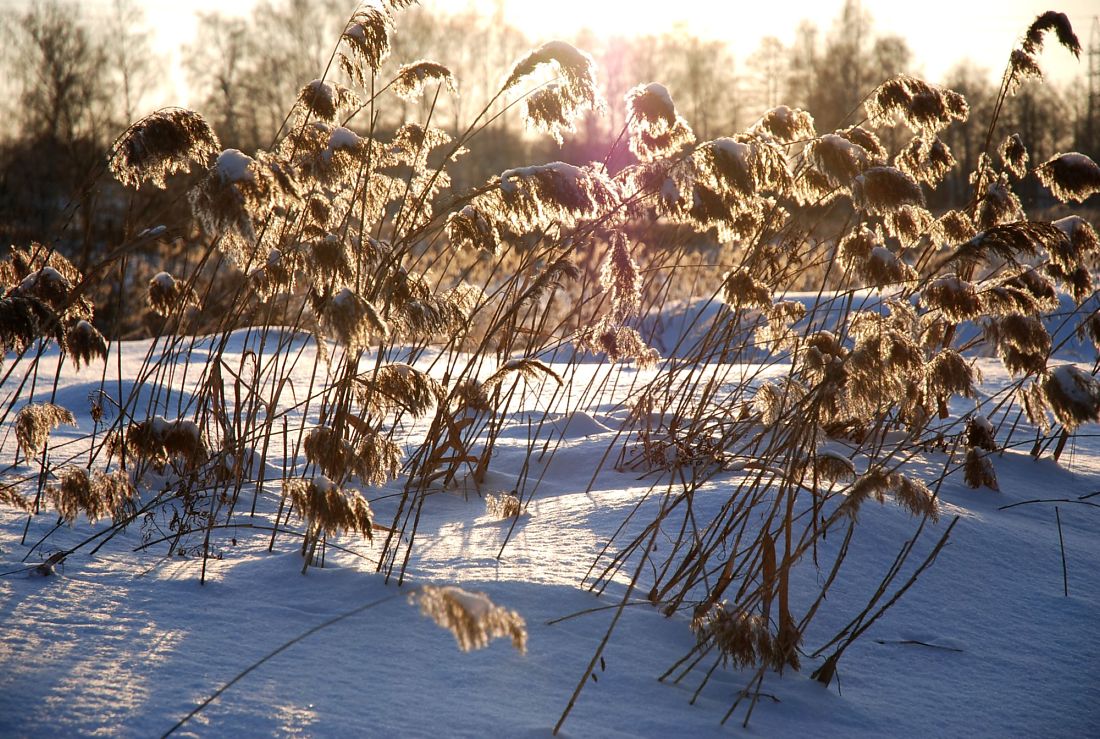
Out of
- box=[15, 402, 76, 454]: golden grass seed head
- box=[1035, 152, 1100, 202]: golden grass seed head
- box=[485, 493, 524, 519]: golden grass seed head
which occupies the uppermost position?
box=[1035, 152, 1100, 202]: golden grass seed head

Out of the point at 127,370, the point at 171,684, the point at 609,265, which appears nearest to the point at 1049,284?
the point at 609,265

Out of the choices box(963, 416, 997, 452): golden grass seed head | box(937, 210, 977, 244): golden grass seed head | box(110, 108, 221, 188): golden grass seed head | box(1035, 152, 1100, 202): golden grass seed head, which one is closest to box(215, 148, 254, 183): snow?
box(110, 108, 221, 188): golden grass seed head

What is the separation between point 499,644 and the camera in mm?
1715

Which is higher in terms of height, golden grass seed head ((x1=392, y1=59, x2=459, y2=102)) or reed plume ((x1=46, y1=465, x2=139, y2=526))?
golden grass seed head ((x1=392, y1=59, x2=459, y2=102))

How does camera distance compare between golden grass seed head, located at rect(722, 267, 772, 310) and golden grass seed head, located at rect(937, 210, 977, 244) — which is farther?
golden grass seed head, located at rect(937, 210, 977, 244)

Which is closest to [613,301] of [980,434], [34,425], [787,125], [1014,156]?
[787,125]

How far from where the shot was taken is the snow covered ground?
1.42 meters

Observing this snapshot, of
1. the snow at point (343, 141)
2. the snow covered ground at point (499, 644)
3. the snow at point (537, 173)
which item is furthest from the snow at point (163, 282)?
the snow at point (537, 173)

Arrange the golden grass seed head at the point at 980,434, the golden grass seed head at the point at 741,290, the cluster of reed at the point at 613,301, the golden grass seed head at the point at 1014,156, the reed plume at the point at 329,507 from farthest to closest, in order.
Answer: the golden grass seed head at the point at 1014,156, the golden grass seed head at the point at 980,434, the golden grass seed head at the point at 741,290, the cluster of reed at the point at 613,301, the reed plume at the point at 329,507

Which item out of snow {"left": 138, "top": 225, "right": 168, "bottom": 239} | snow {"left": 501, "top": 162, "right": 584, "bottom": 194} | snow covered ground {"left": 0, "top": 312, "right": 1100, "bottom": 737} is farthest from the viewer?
snow {"left": 138, "top": 225, "right": 168, "bottom": 239}

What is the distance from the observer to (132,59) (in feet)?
84.4

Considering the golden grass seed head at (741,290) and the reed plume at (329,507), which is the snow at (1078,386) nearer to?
the golden grass seed head at (741,290)

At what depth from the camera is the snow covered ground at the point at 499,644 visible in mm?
1417

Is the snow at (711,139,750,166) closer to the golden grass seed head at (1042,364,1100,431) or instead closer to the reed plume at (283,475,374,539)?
the golden grass seed head at (1042,364,1100,431)
